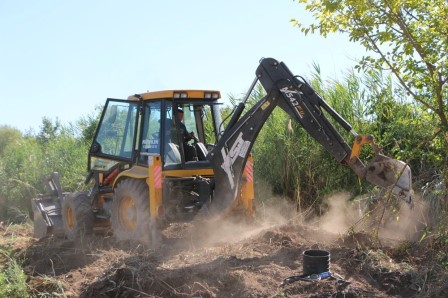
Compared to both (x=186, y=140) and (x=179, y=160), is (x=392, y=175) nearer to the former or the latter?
(x=179, y=160)

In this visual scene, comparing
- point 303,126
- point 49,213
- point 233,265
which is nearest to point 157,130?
point 303,126

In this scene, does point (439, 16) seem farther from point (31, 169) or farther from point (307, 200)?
point (31, 169)

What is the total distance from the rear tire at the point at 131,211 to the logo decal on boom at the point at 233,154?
1.33 m

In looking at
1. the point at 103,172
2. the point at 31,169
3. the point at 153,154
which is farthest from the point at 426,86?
the point at 31,169

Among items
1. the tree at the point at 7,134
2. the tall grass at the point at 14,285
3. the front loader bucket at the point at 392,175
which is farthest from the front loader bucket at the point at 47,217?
the tree at the point at 7,134

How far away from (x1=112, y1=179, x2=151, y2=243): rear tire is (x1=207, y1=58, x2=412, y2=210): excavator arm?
43.2 inches

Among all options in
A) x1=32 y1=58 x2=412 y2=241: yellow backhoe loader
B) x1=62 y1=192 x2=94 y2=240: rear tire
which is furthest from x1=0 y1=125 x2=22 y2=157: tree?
x1=62 y1=192 x2=94 y2=240: rear tire

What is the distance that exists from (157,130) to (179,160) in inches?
22.8

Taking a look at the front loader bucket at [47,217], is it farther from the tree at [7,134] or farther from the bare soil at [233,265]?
the tree at [7,134]

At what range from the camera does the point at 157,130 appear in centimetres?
891

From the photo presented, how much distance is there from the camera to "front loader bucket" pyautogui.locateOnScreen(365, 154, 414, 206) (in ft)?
21.6

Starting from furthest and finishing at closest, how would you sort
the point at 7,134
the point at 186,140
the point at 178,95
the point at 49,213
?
the point at 7,134, the point at 49,213, the point at 186,140, the point at 178,95

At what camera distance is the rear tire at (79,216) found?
9.63 meters

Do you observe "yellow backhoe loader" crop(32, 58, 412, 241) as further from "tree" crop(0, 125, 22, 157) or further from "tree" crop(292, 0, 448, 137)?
"tree" crop(0, 125, 22, 157)
